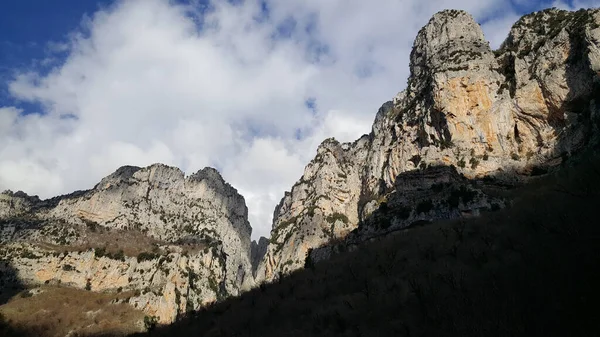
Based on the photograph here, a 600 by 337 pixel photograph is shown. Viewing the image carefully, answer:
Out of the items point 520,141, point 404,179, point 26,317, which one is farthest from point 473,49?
point 26,317

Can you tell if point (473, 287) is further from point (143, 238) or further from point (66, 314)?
point (143, 238)

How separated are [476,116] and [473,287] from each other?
66645 millimetres

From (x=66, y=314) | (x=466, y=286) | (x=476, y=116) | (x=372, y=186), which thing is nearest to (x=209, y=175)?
(x=372, y=186)

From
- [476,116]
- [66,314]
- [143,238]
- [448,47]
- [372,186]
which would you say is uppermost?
[448,47]

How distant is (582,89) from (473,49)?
96.9ft

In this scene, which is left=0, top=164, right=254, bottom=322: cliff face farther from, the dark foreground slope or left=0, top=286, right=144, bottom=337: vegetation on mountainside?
the dark foreground slope

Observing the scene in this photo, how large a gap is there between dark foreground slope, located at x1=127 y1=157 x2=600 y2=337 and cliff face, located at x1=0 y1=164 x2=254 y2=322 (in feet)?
203

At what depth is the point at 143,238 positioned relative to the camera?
133125mm

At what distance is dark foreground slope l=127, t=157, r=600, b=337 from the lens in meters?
7.55

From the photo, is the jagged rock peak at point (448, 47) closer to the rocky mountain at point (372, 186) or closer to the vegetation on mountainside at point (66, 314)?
the rocky mountain at point (372, 186)

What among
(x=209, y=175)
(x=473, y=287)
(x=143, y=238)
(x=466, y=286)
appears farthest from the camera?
(x=209, y=175)

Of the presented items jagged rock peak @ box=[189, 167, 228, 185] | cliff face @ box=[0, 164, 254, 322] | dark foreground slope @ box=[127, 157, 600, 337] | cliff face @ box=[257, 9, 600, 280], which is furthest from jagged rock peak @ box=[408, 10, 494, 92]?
jagged rock peak @ box=[189, 167, 228, 185]

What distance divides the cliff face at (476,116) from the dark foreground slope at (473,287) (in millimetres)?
36949

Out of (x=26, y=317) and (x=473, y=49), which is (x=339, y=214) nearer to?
(x=473, y=49)
